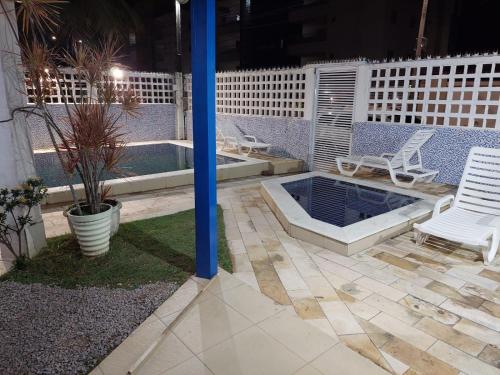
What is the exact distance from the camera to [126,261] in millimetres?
3283

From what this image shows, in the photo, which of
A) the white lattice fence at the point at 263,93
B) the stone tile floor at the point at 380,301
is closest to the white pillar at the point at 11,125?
the stone tile floor at the point at 380,301

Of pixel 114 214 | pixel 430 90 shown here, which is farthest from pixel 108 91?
pixel 430 90

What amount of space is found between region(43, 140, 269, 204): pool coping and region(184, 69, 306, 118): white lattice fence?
185 cm

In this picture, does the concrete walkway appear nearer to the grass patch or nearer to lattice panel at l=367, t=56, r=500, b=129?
the grass patch

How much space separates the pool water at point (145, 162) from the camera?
6.80 m

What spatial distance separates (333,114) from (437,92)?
2.12 meters

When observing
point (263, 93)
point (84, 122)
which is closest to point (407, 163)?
point (263, 93)

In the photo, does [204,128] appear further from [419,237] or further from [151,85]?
[151,85]

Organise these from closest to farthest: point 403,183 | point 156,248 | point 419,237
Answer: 1. point 156,248
2. point 419,237
3. point 403,183

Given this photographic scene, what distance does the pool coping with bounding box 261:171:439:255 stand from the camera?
143 inches

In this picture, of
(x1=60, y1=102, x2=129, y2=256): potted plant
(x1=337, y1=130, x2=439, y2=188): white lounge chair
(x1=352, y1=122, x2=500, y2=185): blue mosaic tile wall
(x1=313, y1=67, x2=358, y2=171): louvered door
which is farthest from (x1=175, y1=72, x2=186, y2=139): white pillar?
(x1=60, y1=102, x2=129, y2=256): potted plant

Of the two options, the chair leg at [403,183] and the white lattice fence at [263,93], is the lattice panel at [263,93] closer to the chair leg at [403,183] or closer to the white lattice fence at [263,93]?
the white lattice fence at [263,93]

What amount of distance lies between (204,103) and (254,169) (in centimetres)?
506

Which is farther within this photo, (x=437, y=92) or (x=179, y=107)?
(x=179, y=107)
